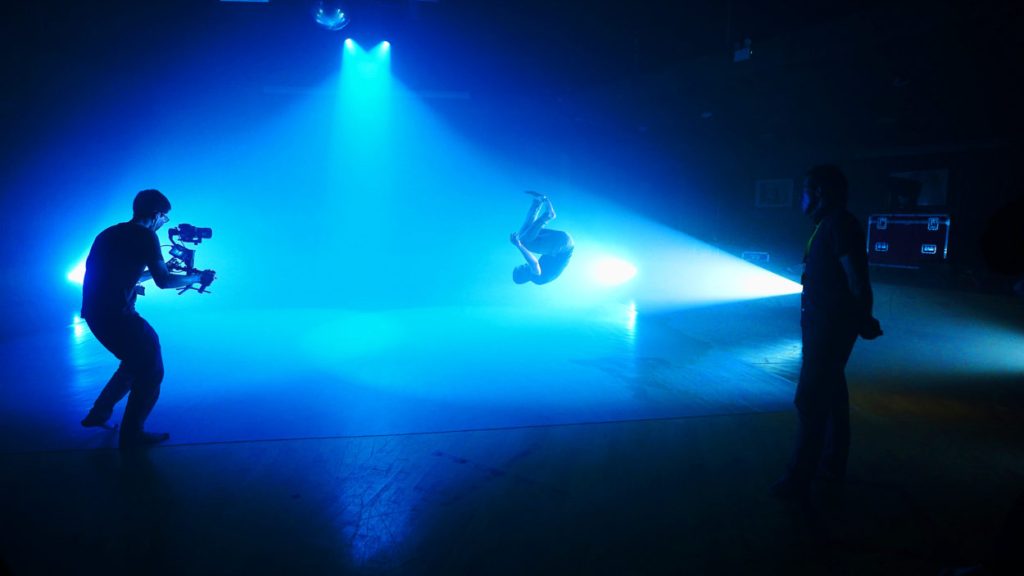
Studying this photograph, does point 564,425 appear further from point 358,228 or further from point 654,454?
point 358,228

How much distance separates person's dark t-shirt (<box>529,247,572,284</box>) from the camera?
705 cm

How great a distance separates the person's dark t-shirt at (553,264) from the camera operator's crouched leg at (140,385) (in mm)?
4365

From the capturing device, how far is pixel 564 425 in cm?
431

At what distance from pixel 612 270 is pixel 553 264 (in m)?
7.08

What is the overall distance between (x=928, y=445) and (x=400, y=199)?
1128 cm

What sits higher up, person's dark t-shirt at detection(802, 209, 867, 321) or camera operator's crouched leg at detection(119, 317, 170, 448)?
person's dark t-shirt at detection(802, 209, 867, 321)

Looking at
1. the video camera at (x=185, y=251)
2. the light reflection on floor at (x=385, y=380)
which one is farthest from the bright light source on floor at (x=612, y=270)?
the video camera at (x=185, y=251)

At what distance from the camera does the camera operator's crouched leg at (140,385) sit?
12.6 feet

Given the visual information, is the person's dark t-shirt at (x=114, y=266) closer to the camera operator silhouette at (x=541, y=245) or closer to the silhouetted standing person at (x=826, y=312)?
the camera operator silhouette at (x=541, y=245)

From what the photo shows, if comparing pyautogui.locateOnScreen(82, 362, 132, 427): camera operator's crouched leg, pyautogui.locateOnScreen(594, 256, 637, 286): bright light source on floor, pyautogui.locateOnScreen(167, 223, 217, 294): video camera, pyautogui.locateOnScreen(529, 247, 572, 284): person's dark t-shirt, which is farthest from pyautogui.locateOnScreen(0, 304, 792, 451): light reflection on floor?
pyautogui.locateOnScreen(594, 256, 637, 286): bright light source on floor

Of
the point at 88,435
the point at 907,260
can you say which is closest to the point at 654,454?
the point at 88,435

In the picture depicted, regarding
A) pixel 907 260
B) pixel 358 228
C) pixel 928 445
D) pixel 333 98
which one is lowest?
pixel 928 445

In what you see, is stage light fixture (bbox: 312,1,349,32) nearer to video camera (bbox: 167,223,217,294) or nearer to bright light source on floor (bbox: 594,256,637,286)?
video camera (bbox: 167,223,217,294)

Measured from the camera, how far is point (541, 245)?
762 cm
